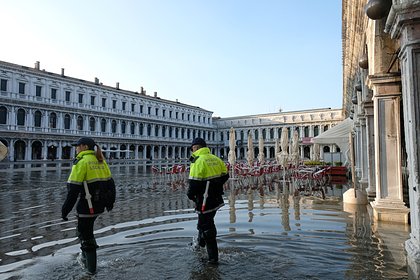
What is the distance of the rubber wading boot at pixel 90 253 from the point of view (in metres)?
3.74

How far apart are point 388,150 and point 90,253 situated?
533cm

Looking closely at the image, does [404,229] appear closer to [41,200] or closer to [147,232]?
[147,232]

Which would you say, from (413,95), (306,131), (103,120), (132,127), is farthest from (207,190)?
(306,131)

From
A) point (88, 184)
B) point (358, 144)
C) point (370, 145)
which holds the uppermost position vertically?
point (358, 144)

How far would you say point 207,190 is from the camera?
407 centimetres

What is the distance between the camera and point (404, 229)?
18.2 ft

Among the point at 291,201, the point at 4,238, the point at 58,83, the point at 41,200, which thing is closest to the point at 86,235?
the point at 4,238

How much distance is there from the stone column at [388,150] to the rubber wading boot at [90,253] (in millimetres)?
5024

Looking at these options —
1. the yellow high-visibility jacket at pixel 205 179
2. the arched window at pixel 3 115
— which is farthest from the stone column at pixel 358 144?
the arched window at pixel 3 115

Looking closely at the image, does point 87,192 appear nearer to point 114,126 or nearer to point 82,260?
point 82,260

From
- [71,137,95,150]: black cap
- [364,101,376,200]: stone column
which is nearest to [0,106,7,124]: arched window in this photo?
[364,101,376,200]: stone column

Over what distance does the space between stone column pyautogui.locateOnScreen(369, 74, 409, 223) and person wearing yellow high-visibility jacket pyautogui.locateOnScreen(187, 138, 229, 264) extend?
366 centimetres

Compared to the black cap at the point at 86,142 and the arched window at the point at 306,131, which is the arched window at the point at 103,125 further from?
the black cap at the point at 86,142

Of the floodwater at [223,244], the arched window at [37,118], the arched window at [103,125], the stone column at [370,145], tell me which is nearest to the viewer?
the floodwater at [223,244]
